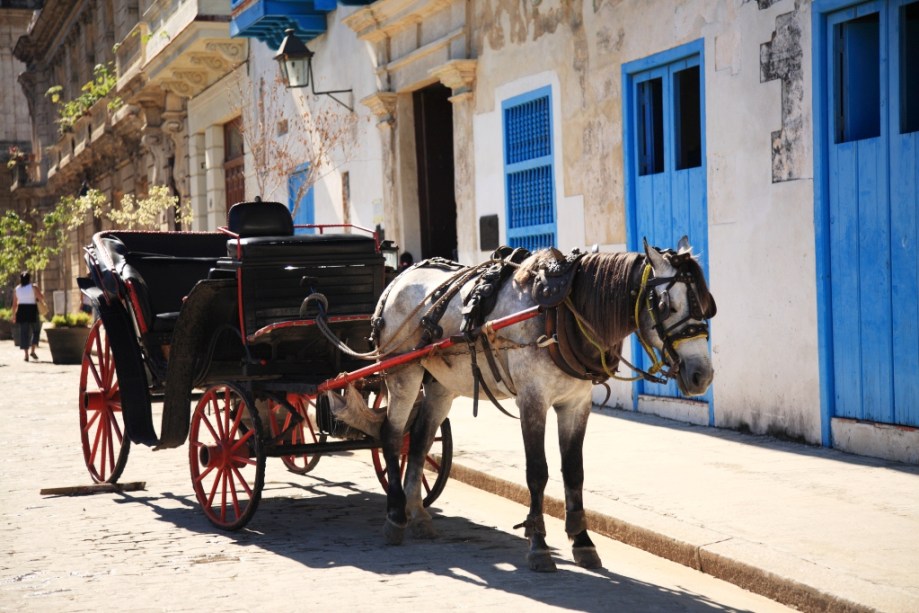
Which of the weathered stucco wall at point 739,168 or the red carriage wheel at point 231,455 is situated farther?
the weathered stucco wall at point 739,168

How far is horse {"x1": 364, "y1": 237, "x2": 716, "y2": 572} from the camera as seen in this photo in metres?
5.35

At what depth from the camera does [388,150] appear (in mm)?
15914

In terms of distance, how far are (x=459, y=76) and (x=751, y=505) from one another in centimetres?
812

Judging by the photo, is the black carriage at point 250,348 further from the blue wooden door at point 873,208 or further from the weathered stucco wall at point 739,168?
the blue wooden door at point 873,208

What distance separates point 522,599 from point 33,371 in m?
17.2

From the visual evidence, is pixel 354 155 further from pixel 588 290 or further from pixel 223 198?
pixel 588 290

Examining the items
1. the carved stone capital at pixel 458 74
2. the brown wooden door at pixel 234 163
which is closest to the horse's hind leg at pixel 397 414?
the carved stone capital at pixel 458 74

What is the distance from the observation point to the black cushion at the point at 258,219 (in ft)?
26.7

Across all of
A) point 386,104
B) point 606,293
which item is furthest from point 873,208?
point 386,104

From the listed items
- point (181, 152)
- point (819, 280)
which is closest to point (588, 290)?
point (819, 280)

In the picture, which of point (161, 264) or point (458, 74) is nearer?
point (161, 264)

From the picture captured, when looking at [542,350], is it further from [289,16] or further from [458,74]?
[289,16]

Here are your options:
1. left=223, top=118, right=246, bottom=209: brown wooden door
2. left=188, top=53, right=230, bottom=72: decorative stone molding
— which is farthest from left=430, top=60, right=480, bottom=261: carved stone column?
left=188, top=53, right=230, bottom=72: decorative stone molding

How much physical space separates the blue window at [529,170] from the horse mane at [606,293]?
6.49 metres
